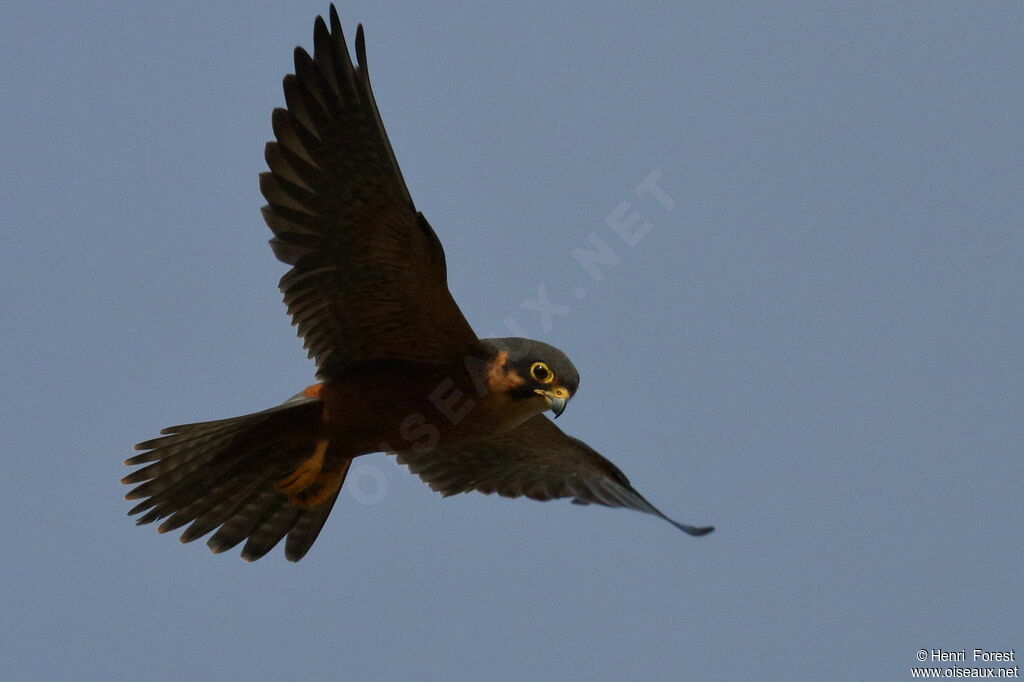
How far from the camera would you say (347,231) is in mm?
9227

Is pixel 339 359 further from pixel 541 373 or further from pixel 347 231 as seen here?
A: pixel 541 373

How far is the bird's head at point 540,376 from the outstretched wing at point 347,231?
0.36m

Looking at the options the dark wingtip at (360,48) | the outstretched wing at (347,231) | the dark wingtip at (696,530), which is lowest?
the dark wingtip at (696,530)

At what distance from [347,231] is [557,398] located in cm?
185

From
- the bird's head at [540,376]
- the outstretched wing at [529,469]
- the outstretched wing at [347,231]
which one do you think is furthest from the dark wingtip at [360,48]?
the outstretched wing at [529,469]

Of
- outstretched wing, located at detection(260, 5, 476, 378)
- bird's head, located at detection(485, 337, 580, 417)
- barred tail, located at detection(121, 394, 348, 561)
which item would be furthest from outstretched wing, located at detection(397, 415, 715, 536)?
outstretched wing, located at detection(260, 5, 476, 378)

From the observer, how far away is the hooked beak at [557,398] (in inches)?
375

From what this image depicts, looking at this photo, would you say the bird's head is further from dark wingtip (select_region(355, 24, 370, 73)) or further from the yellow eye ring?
dark wingtip (select_region(355, 24, 370, 73))

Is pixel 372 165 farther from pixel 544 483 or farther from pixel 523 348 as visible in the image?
pixel 544 483

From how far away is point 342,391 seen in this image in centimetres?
974

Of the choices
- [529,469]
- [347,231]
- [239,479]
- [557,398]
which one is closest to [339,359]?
[347,231]

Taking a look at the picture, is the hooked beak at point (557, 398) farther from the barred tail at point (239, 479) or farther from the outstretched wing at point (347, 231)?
the barred tail at point (239, 479)

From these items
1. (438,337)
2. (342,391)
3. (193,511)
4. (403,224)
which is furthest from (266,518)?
(403,224)

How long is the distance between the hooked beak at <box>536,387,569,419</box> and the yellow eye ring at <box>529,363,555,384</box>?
0.08 meters
